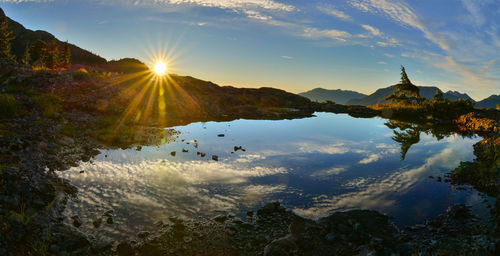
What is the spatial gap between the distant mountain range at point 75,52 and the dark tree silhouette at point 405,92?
128 meters

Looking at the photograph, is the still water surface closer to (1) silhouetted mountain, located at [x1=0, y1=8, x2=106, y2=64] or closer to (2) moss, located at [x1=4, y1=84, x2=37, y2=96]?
(2) moss, located at [x1=4, y1=84, x2=37, y2=96]

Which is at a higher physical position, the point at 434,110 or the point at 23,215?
the point at 434,110

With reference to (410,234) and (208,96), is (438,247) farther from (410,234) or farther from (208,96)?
(208,96)

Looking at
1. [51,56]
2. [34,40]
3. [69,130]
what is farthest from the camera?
[34,40]

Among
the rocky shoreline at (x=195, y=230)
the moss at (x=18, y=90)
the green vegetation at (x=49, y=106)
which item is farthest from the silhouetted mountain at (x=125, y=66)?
the rocky shoreline at (x=195, y=230)

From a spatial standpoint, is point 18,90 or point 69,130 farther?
point 18,90

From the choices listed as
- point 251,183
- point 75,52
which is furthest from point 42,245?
point 75,52

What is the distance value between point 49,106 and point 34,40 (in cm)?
16506

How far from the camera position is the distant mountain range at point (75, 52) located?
134 m

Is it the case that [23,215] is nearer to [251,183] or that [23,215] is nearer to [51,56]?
[251,183]

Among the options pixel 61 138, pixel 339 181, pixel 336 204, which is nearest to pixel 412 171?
pixel 339 181

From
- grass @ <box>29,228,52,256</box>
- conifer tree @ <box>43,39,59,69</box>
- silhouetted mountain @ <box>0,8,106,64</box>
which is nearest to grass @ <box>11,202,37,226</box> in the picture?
grass @ <box>29,228,52,256</box>

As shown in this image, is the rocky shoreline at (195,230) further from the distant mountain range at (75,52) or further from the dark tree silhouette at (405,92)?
the distant mountain range at (75,52)

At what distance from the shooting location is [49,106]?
20.3 m
